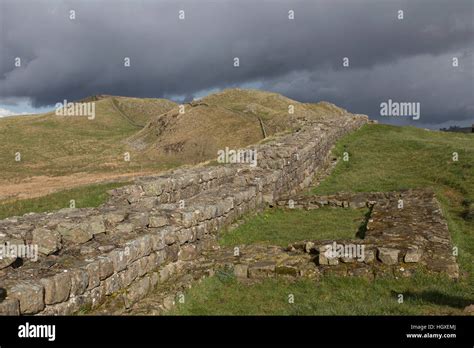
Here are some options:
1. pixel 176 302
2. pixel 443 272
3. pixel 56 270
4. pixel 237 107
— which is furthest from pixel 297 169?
pixel 237 107

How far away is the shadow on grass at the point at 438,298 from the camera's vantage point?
7021 millimetres

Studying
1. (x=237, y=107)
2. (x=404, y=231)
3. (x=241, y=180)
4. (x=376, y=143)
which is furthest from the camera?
(x=237, y=107)

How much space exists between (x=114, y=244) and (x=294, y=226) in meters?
7.12

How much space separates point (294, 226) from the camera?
1346 centimetres

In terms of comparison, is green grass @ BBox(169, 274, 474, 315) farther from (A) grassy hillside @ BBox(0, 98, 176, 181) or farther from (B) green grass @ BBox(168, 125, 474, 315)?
(A) grassy hillside @ BBox(0, 98, 176, 181)

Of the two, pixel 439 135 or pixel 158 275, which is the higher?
pixel 439 135

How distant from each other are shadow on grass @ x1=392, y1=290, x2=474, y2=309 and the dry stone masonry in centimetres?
101

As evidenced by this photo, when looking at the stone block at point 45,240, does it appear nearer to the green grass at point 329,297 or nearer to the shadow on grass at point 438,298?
the green grass at point 329,297

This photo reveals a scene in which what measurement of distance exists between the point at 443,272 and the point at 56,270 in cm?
687

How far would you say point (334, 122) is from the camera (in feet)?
106

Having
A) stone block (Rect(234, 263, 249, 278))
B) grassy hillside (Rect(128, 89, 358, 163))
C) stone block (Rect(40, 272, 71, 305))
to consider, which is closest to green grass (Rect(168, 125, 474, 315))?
stone block (Rect(234, 263, 249, 278))

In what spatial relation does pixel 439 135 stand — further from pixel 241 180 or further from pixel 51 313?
pixel 51 313

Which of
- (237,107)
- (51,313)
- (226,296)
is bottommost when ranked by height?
(226,296)

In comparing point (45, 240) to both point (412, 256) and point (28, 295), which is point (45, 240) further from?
point (412, 256)
